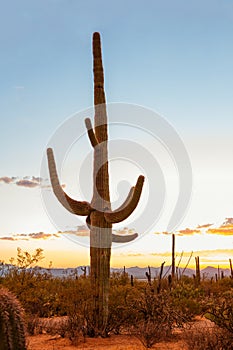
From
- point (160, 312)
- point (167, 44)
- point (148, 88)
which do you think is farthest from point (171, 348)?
point (167, 44)

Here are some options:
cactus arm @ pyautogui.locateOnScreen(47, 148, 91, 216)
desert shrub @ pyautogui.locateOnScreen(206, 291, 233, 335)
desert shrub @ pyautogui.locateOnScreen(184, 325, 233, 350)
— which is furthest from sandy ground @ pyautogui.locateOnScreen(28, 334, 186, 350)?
cactus arm @ pyautogui.locateOnScreen(47, 148, 91, 216)

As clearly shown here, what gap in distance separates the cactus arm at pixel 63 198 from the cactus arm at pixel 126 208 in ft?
2.17

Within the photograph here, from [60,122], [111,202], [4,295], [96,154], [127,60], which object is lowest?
[4,295]

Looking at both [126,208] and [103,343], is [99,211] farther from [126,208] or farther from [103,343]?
[103,343]

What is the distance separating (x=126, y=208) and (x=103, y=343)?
3.08 metres

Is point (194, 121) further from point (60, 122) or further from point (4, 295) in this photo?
point (4, 295)

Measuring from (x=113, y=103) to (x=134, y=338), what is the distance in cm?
622

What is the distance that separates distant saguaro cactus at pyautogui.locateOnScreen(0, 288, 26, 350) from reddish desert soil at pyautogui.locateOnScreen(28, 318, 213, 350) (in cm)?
320

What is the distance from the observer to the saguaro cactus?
39.4 ft

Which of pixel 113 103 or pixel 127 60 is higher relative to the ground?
pixel 127 60

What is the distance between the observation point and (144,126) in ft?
47.5

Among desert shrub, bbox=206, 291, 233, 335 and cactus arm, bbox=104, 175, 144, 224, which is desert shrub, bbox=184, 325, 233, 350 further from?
cactus arm, bbox=104, 175, 144, 224

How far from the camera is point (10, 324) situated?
24.2ft

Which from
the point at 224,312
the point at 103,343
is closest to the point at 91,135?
the point at 103,343
